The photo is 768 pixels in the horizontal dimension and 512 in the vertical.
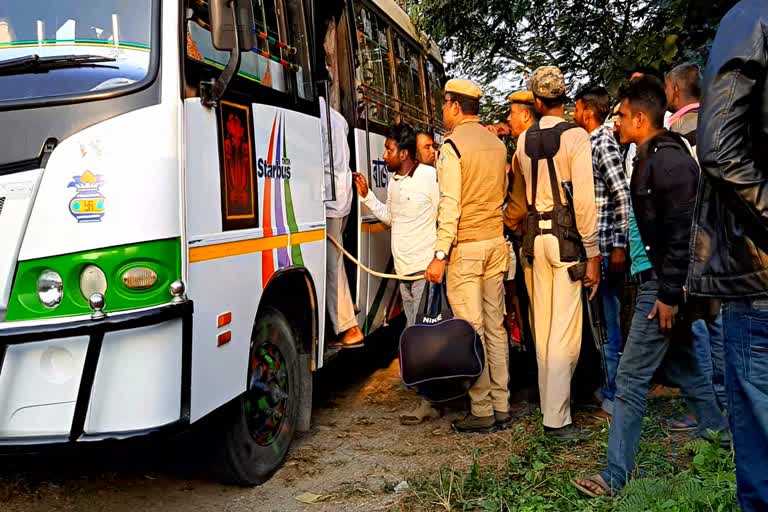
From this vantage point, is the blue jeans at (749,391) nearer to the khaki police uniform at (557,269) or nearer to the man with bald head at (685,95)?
the khaki police uniform at (557,269)

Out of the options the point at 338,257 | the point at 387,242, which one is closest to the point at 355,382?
the point at 387,242

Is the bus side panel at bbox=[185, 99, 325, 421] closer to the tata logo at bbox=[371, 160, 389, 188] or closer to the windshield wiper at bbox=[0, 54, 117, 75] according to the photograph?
the windshield wiper at bbox=[0, 54, 117, 75]

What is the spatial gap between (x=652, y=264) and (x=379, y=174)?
352 centimetres

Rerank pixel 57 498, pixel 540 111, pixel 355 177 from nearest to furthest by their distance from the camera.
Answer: pixel 57 498
pixel 540 111
pixel 355 177

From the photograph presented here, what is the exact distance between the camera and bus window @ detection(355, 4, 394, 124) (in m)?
6.79

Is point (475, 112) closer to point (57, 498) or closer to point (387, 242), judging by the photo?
point (387, 242)

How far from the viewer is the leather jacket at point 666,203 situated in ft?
12.7

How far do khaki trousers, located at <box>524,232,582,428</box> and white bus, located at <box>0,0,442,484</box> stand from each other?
1.77 meters

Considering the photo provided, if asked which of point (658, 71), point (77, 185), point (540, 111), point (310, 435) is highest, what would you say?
point (658, 71)

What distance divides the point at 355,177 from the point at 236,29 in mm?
2502

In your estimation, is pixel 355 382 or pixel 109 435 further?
pixel 355 382

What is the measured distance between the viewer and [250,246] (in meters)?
4.26

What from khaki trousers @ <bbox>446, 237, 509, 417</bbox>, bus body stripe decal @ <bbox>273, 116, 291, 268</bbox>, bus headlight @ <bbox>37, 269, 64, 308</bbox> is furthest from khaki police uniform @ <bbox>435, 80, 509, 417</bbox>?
bus headlight @ <bbox>37, 269, 64, 308</bbox>

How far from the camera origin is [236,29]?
371 centimetres
